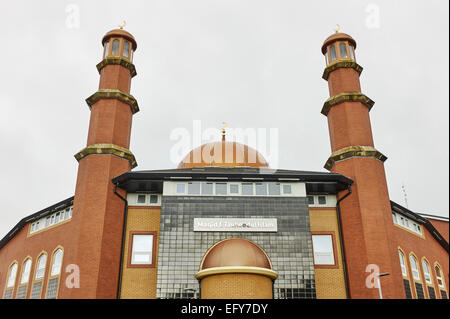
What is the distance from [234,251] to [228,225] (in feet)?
7.29

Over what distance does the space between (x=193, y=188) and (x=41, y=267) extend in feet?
46.9

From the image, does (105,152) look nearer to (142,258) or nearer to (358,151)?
(142,258)

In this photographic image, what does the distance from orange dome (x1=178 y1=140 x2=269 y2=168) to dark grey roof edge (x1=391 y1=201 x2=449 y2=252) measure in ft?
36.0

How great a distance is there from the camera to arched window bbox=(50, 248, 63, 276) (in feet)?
99.8

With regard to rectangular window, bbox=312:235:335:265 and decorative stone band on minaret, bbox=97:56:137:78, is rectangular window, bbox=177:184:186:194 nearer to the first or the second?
rectangular window, bbox=312:235:335:265

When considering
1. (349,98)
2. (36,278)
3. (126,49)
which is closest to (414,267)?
(349,98)

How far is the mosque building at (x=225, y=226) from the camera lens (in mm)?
23656

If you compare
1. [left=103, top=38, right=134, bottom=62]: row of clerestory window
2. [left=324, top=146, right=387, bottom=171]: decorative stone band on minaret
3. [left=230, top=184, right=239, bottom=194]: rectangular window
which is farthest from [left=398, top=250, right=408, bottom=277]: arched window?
[left=103, top=38, right=134, bottom=62]: row of clerestory window

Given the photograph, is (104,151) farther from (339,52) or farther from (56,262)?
(339,52)

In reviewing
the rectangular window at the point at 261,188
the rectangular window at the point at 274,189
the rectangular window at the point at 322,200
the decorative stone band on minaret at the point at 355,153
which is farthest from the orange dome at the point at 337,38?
the rectangular window at the point at 261,188

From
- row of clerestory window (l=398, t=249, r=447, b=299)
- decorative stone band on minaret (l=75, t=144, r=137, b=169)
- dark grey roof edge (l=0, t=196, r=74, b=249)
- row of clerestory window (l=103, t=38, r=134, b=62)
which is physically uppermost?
row of clerestory window (l=103, t=38, r=134, b=62)

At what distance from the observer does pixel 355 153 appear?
1110 inches
